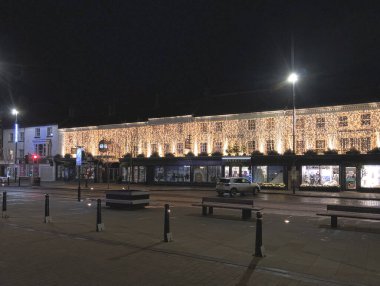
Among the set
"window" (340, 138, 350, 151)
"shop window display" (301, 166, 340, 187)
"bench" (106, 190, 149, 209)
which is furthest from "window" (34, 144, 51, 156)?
"bench" (106, 190, 149, 209)

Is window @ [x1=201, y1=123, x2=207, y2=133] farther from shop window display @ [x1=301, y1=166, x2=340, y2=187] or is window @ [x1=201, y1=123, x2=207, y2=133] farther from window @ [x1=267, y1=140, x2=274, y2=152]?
shop window display @ [x1=301, y1=166, x2=340, y2=187]

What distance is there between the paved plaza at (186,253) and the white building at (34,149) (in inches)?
1921

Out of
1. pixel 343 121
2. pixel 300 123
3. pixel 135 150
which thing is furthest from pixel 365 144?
pixel 135 150

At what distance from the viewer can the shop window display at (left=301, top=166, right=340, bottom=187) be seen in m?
39.3

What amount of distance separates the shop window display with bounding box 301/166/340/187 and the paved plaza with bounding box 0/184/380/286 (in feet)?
82.3

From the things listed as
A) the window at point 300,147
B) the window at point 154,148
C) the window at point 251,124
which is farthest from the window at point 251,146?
the window at point 154,148

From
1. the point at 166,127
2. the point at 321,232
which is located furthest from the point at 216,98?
the point at 321,232

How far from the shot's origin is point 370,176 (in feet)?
123

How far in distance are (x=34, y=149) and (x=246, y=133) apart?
37143 millimetres

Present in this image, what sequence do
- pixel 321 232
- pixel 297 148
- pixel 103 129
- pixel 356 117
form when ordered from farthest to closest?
pixel 103 129 → pixel 297 148 → pixel 356 117 → pixel 321 232

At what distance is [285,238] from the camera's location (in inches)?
455

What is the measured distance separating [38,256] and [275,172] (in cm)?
3533

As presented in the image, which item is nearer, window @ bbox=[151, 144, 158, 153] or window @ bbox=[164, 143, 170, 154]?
window @ bbox=[164, 143, 170, 154]

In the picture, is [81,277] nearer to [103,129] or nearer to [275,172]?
[275,172]
